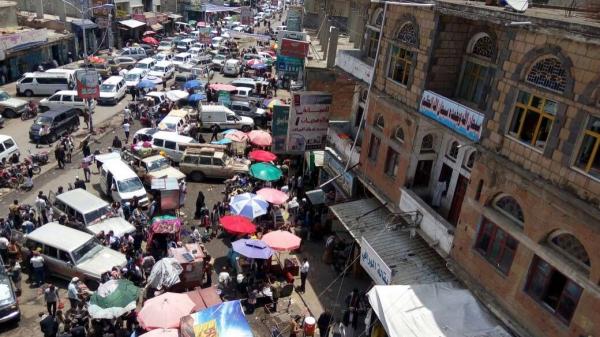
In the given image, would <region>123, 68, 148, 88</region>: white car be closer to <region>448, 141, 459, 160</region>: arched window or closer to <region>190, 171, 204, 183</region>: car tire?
<region>190, 171, 204, 183</region>: car tire

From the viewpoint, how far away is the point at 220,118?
113 feet

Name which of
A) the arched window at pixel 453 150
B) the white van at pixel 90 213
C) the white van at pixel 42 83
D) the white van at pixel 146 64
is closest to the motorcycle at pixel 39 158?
the white van at pixel 90 213

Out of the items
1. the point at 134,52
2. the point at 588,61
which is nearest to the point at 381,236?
the point at 588,61

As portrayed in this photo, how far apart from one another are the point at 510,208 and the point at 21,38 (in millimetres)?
44599

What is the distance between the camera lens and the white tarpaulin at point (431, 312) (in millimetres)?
12359

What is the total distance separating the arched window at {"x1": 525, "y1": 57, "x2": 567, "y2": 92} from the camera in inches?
421

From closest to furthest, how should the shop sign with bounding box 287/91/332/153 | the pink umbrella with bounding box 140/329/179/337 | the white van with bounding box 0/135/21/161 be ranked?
1. the pink umbrella with bounding box 140/329/179/337
2. the shop sign with bounding box 287/91/332/153
3. the white van with bounding box 0/135/21/161

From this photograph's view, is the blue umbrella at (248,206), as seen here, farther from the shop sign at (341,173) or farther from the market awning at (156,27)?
the market awning at (156,27)

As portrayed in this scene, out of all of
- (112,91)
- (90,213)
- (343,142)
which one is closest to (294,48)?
(343,142)

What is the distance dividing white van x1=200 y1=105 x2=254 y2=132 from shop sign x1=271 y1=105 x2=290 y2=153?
24.5ft

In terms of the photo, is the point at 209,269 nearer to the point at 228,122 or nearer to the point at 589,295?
the point at 589,295

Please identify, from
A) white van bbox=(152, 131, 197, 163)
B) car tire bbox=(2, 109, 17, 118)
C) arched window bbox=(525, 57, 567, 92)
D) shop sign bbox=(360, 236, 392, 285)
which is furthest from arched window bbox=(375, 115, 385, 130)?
car tire bbox=(2, 109, 17, 118)

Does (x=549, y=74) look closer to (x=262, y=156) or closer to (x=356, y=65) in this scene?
(x=356, y=65)

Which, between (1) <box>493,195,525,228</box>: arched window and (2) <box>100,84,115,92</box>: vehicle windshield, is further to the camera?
(2) <box>100,84,115,92</box>: vehicle windshield
